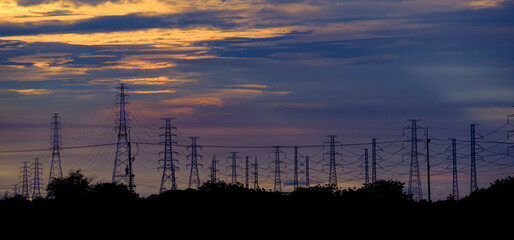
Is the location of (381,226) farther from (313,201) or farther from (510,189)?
(510,189)

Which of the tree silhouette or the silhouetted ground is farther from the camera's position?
the tree silhouette

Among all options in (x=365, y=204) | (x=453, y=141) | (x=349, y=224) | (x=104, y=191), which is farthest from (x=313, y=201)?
(x=453, y=141)

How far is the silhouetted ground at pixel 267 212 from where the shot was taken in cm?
7138

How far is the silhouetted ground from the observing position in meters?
71.4

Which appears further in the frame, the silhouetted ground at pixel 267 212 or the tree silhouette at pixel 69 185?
the tree silhouette at pixel 69 185

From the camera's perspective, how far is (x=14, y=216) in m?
80.7

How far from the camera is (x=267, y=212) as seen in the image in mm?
78250

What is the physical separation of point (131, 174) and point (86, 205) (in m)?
14.2

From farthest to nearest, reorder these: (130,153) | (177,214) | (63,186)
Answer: (63,186) < (130,153) < (177,214)

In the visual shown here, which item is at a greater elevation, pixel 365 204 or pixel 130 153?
pixel 130 153

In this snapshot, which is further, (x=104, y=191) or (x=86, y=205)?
(x=104, y=191)

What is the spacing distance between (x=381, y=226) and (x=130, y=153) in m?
43.4

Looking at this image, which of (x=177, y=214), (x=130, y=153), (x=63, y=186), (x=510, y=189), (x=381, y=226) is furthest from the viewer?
(x=63, y=186)

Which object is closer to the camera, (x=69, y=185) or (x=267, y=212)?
(x=267, y=212)
